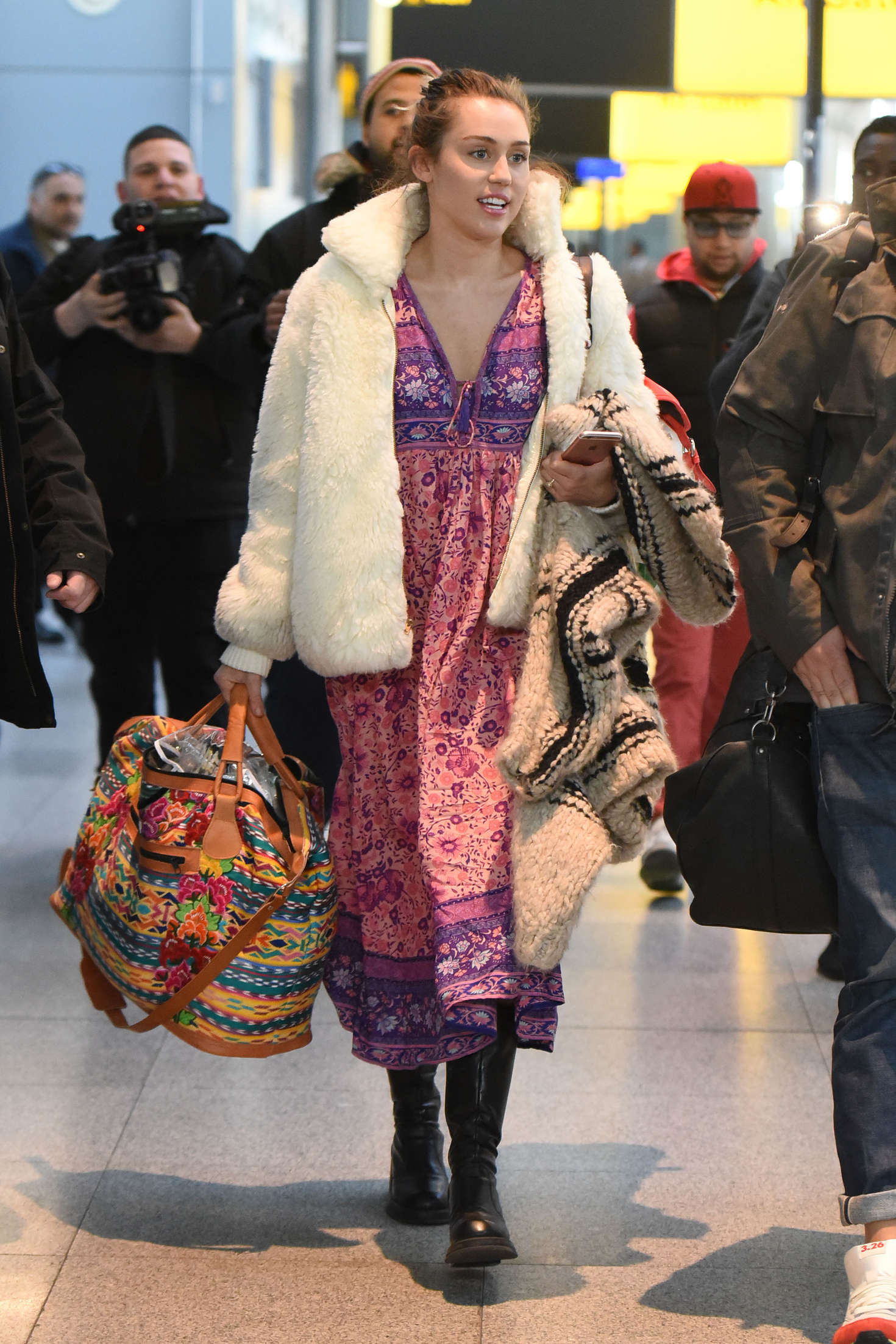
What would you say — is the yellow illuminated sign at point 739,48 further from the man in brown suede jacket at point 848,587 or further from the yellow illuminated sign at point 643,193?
the man in brown suede jacket at point 848,587

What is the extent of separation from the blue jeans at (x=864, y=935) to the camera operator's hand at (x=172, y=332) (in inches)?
113

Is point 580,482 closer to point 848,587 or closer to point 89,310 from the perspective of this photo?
point 848,587

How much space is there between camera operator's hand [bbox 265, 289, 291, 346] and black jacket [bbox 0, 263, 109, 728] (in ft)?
4.60

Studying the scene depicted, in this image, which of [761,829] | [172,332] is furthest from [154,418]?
[761,829]

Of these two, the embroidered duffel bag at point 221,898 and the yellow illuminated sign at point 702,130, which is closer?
the embroidered duffel bag at point 221,898

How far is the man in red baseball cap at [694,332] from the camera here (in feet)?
17.8

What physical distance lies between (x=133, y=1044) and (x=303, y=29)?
29.6 feet

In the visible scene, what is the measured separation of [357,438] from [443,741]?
53 cm

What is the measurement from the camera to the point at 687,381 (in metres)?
5.54

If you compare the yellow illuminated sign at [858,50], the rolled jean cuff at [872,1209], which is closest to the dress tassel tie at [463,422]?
the rolled jean cuff at [872,1209]

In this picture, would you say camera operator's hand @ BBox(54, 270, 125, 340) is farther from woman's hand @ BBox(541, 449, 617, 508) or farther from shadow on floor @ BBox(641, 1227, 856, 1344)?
shadow on floor @ BBox(641, 1227, 856, 1344)

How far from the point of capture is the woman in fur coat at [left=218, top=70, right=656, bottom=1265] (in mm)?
2986

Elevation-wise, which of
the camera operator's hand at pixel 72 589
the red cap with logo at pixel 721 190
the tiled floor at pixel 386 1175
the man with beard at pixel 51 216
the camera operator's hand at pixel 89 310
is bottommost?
the tiled floor at pixel 386 1175

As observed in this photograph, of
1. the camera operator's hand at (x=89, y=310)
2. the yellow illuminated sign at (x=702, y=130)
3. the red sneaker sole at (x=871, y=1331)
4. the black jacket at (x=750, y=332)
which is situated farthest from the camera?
the yellow illuminated sign at (x=702, y=130)
